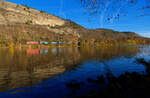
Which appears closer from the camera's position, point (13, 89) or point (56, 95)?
point (56, 95)

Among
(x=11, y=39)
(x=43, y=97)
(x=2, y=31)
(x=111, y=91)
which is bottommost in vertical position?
(x=43, y=97)

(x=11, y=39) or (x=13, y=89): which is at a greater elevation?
(x=11, y=39)

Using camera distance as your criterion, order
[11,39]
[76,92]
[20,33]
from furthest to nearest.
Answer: [20,33] → [11,39] → [76,92]

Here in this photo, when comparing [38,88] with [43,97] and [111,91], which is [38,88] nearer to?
[43,97]

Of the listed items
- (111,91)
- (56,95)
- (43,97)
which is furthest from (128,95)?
(43,97)

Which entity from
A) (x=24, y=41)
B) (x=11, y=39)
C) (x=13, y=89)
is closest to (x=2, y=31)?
(x=11, y=39)

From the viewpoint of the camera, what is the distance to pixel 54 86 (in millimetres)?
12328

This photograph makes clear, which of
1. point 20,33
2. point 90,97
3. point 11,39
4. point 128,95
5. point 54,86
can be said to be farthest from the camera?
point 20,33

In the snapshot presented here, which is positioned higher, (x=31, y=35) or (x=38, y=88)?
(x=31, y=35)

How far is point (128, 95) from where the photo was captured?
848 cm

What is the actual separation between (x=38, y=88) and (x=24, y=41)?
131 meters

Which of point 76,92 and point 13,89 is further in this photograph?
point 13,89

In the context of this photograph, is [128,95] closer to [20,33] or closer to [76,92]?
[76,92]

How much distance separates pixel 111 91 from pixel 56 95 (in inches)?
171
